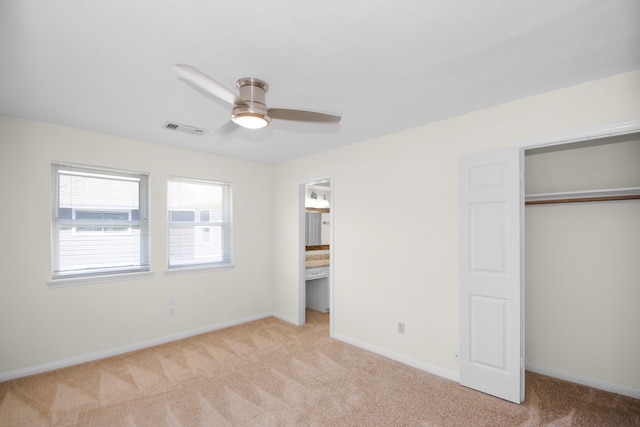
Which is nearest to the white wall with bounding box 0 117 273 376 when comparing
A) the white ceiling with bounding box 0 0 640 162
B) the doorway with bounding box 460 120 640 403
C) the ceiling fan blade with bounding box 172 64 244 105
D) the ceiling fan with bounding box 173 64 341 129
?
the white ceiling with bounding box 0 0 640 162

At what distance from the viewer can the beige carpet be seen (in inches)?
93.5

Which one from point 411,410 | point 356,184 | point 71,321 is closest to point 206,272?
point 71,321

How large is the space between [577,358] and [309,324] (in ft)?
10.2

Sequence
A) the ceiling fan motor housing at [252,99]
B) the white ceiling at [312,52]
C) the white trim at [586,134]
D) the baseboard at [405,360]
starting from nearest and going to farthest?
the white ceiling at [312,52]
the ceiling fan motor housing at [252,99]
the white trim at [586,134]
the baseboard at [405,360]

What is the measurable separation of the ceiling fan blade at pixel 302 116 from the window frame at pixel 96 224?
8.36 ft

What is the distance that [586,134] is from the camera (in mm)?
2340

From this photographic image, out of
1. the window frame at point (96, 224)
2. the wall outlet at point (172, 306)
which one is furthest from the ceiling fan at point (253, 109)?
the wall outlet at point (172, 306)

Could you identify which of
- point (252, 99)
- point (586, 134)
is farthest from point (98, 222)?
point (586, 134)

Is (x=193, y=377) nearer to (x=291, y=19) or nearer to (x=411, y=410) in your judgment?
(x=411, y=410)

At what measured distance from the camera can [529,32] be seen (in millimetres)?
1717

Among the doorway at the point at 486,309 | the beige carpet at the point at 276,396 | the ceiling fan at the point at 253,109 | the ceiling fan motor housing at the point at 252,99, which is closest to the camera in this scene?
the ceiling fan at the point at 253,109

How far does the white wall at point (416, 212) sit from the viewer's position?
2.46 m

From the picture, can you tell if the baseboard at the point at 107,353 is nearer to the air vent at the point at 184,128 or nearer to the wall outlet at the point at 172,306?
the wall outlet at the point at 172,306

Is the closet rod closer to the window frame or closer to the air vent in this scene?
the air vent
